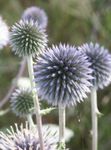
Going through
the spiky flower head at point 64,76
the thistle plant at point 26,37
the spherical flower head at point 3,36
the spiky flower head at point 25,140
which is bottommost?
the spiky flower head at point 25,140

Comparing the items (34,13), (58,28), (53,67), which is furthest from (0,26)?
(58,28)

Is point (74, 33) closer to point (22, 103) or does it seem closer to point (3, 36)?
point (3, 36)

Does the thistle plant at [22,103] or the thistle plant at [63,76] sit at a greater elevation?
the thistle plant at [22,103]

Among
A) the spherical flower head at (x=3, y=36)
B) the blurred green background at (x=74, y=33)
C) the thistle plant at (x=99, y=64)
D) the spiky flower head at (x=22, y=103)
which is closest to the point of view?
the thistle plant at (x=99, y=64)

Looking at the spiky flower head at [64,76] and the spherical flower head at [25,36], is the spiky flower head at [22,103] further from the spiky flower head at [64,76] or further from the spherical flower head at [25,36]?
the spiky flower head at [64,76]

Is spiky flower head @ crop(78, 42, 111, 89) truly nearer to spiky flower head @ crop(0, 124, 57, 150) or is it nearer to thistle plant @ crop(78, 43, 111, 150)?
thistle plant @ crop(78, 43, 111, 150)

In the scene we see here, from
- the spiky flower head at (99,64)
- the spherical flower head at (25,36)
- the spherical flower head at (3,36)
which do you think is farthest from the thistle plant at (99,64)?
the spherical flower head at (3,36)
